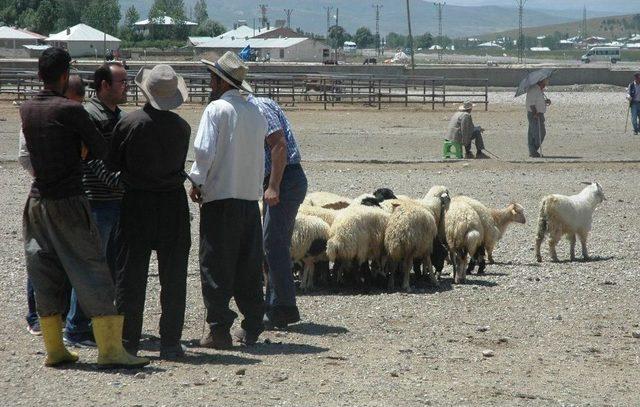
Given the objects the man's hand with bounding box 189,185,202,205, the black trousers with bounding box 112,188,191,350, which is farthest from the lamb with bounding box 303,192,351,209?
the black trousers with bounding box 112,188,191,350

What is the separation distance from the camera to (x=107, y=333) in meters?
7.47

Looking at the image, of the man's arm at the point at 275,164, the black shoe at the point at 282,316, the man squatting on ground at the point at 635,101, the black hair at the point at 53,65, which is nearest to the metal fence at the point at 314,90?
the man squatting on ground at the point at 635,101

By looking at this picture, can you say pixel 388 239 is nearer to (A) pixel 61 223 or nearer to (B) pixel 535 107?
(A) pixel 61 223

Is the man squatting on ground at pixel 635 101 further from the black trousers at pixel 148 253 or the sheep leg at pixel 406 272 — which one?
the black trousers at pixel 148 253

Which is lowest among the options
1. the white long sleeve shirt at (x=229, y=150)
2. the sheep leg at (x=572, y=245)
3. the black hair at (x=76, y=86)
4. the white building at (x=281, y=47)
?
the white building at (x=281, y=47)

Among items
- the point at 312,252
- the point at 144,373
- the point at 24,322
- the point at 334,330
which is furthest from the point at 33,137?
the point at 312,252

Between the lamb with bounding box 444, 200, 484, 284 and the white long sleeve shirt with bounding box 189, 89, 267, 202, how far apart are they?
3717 millimetres

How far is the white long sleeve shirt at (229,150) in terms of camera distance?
802 cm

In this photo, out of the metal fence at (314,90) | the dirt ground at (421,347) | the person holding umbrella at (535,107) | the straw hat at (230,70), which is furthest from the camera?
the metal fence at (314,90)

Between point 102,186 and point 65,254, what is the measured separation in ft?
2.82

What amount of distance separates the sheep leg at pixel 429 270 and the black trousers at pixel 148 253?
360 centimetres

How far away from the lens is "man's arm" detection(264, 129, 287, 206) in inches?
337

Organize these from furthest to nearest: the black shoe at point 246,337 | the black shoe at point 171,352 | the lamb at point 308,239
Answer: the lamb at point 308,239 < the black shoe at point 246,337 < the black shoe at point 171,352

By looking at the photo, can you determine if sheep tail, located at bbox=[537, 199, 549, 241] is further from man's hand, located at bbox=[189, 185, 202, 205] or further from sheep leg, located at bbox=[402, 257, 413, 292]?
man's hand, located at bbox=[189, 185, 202, 205]
